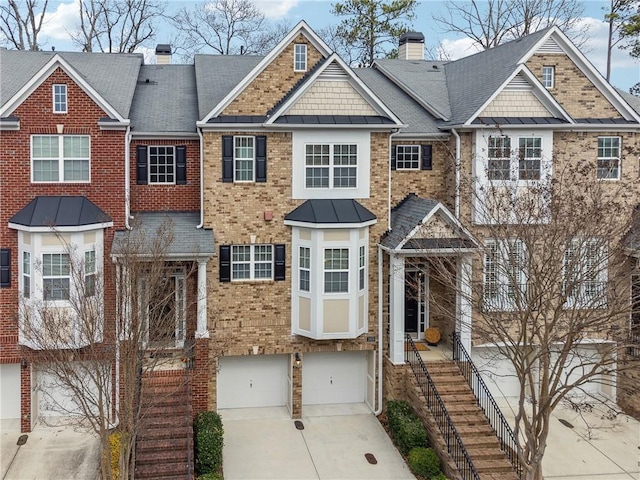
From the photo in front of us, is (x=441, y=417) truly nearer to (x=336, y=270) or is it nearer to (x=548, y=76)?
(x=336, y=270)

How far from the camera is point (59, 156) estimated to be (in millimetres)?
16344

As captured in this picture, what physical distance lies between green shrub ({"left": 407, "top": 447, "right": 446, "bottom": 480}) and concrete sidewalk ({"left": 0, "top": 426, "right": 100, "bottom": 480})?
752cm

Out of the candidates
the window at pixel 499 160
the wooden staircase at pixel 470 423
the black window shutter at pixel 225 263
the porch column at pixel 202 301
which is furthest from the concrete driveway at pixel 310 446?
the window at pixel 499 160

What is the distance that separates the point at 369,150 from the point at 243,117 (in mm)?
3770

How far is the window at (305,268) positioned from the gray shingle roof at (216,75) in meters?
4.86

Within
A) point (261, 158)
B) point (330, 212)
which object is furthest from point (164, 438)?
point (261, 158)

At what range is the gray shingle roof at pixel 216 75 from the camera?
18438mm

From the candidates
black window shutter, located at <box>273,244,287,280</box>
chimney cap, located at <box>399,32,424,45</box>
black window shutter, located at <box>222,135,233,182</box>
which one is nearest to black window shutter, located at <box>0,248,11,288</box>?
black window shutter, located at <box>222,135,233,182</box>

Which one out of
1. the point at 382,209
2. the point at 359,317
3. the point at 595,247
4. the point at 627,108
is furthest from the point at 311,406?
the point at 627,108

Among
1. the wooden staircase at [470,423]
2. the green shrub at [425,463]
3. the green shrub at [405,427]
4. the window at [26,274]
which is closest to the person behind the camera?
the wooden staircase at [470,423]

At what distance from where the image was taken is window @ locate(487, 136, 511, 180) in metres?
14.9

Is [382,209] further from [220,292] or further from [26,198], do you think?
[26,198]

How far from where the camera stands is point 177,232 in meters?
16.7

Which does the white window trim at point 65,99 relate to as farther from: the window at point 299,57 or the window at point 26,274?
the window at point 299,57
